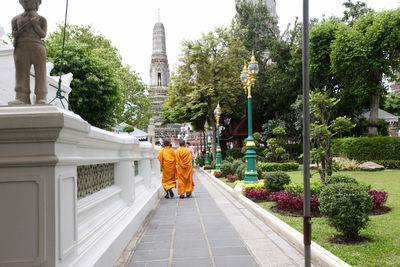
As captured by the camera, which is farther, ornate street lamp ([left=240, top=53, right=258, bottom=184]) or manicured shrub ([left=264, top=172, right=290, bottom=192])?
ornate street lamp ([left=240, top=53, right=258, bottom=184])

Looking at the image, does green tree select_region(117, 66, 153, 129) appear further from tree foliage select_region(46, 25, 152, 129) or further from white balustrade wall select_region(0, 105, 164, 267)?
white balustrade wall select_region(0, 105, 164, 267)

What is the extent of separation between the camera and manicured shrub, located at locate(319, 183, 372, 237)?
15.2 feet

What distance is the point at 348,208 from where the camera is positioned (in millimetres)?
4621

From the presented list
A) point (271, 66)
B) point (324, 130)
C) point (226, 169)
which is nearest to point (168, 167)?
point (324, 130)

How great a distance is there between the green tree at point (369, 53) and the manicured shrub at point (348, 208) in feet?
64.4

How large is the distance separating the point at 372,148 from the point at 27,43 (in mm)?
21624

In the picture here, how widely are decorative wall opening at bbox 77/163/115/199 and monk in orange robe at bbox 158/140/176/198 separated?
5.35 metres

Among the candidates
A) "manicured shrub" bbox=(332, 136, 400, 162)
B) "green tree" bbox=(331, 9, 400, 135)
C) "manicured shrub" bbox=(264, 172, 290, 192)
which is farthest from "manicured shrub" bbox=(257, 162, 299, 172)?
"manicured shrub" bbox=(264, 172, 290, 192)

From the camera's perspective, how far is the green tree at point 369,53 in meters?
21.3

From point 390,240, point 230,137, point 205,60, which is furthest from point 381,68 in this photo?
point 390,240

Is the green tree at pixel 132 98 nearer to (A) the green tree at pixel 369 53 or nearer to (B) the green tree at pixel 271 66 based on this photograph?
(B) the green tree at pixel 271 66

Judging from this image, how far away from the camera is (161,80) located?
8906 centimetres

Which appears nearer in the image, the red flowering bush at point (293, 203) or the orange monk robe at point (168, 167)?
the red flowering bush at point (293, 203)

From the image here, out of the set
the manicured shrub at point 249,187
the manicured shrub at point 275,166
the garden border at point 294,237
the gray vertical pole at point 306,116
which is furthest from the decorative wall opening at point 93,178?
the manicured shrub at point 275,166
